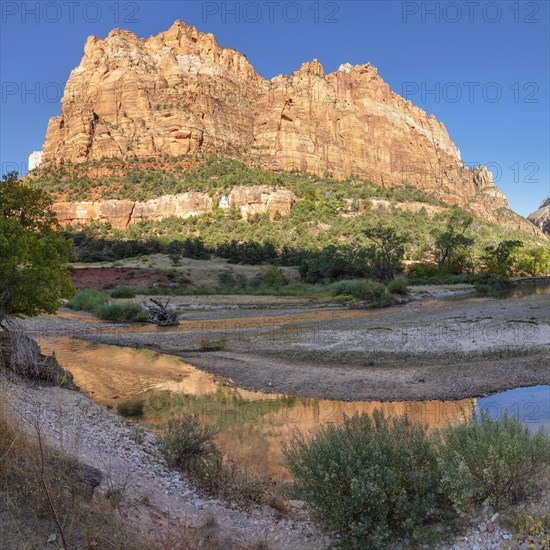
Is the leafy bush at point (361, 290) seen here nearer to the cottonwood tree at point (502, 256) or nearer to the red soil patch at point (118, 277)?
the red soil patch at point (118, 277)

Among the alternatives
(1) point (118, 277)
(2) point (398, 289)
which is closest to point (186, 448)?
(2) point (398, 289)

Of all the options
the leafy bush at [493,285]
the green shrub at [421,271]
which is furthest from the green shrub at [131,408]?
the green shrub at [421,271]

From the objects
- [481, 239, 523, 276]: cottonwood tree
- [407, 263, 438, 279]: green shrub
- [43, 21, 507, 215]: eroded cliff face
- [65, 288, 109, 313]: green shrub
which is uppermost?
[43, 21, 507, 215]: eroded cliff face

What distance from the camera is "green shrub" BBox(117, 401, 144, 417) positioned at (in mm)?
8422

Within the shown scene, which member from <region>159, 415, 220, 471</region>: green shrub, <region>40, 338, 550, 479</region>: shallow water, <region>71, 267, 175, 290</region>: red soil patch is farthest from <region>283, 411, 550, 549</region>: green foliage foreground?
<region>71, 267, 175, 290</region>: red soil patch

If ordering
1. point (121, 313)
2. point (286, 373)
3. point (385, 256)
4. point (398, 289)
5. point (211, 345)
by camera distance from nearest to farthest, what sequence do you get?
point (286, 373) < point (211, 345) < point (121, 313) < point (398, 289) < point (385, 256)

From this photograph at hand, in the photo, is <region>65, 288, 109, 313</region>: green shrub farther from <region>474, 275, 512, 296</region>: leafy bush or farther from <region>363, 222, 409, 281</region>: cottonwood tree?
<region>474, 275, 512, 296</region>: leafy bush

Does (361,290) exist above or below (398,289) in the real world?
below

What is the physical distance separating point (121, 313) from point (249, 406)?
18.5 meters

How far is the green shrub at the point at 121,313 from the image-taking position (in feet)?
81.4

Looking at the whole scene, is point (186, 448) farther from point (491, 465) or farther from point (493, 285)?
point (493, 285)

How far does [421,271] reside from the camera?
2124 inches

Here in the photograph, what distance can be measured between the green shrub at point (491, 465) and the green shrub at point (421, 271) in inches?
2044

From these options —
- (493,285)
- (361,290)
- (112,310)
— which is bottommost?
(112,310)
